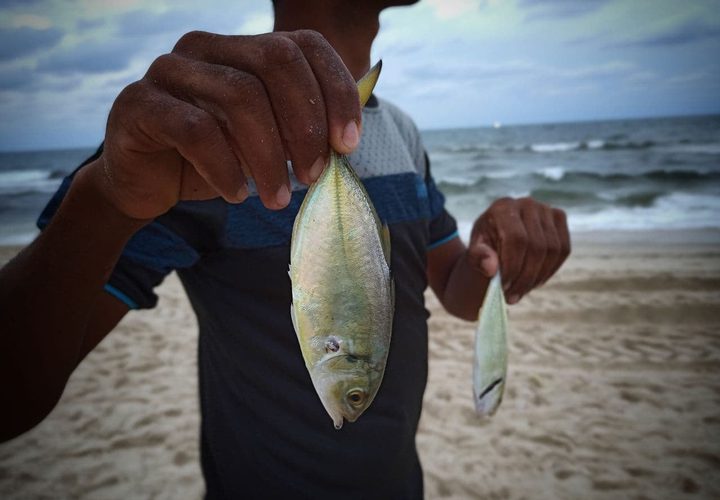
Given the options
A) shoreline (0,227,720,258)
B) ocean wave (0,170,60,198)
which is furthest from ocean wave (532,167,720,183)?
ocean wave (0,170,60,198)

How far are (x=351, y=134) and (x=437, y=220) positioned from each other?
1265 millimetres

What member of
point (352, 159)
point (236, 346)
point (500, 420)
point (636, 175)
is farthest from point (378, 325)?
point (636, 175)

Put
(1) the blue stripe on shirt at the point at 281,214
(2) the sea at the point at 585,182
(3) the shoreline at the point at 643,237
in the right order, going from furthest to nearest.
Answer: (2) the sea at the point at 585,182
(3) the shoreline at the point at 643,237
(1) the blue stripe on shirt at the point at 281,214

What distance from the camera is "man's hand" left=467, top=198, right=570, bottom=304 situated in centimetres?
152

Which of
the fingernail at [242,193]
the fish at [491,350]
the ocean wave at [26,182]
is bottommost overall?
the ocean wave at [26,182]

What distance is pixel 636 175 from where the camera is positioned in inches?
722

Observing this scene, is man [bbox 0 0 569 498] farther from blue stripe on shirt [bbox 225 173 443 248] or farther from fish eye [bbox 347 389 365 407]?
fish eye [bbox 347 389 365 407]

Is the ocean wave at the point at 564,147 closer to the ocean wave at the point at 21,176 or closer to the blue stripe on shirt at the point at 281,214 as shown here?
the ocean wave at the point at 21,176

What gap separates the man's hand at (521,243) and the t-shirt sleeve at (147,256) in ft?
3.11

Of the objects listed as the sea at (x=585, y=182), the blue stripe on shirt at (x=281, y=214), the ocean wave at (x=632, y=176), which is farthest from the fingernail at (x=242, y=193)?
the ocean wave at (x=632, y=176)

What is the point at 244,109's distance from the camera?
26.3 inches

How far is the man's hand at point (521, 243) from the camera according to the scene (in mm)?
1520

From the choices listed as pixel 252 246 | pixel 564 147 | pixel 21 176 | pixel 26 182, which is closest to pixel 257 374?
pixel 252 246

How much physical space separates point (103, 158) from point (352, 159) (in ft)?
2.50
